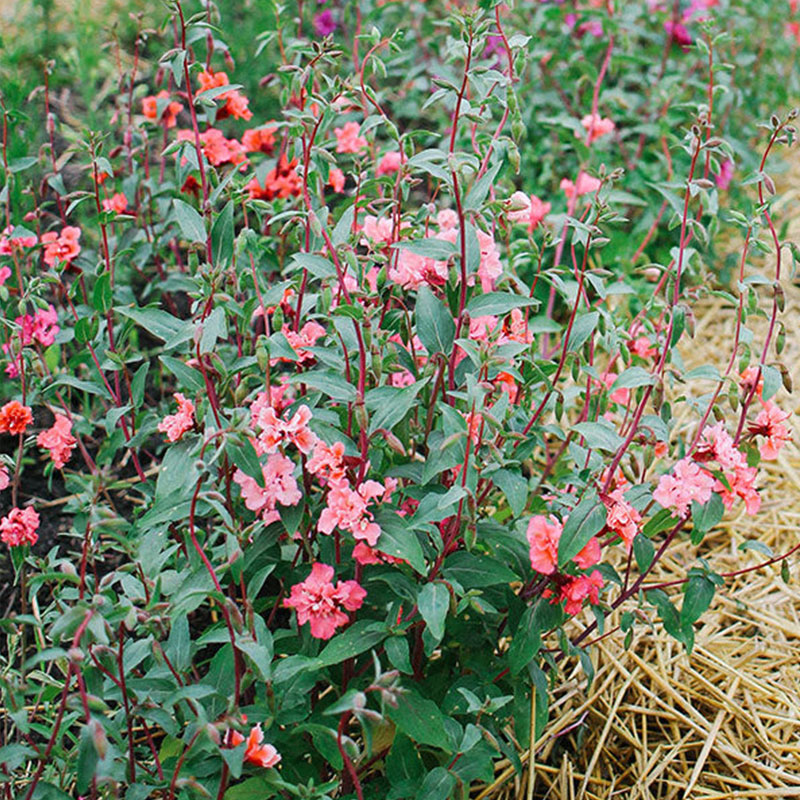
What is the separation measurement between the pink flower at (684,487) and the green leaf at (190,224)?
77 centimetres

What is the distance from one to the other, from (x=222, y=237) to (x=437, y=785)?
828mm

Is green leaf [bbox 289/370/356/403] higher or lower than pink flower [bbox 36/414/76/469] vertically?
higher

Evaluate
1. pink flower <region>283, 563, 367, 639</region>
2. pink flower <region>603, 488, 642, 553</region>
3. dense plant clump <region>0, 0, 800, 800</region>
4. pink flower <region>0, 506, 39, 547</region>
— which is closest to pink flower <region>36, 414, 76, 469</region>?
dense plant clump <region>0, 0, 800, 800</region>

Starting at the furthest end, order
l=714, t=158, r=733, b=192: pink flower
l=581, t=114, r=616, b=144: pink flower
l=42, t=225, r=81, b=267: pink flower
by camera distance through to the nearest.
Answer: l=714, t=158, r=733, b=192: pink flower, l=581, t=114, r=616, b=144: pink flower, l=42, t=225, r=81, b=267: pink flower

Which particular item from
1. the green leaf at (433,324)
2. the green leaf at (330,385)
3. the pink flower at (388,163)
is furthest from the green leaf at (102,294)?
the pink flower at (388,163)

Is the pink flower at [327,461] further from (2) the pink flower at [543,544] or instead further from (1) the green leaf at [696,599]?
(1) the green leaf at [696,599]

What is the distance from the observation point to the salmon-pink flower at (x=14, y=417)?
1.52m

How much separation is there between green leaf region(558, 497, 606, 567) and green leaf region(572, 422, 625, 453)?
91 mm

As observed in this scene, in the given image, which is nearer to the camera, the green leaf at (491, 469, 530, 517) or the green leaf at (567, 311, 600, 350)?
the green leaf at (491, 469, 530, 517)

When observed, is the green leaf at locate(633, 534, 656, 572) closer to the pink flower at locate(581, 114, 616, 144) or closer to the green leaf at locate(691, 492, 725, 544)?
the green leaf at locate(691, 492, 725, 544)

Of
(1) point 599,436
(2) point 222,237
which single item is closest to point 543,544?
(1) point 599,436

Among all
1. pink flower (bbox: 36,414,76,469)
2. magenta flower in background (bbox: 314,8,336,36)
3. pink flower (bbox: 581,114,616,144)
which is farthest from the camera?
magenta flower in background (bbox: 314,8,336,36)

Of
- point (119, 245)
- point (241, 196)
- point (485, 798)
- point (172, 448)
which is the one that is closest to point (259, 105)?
point (119, 245)

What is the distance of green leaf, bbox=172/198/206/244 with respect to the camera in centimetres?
141
